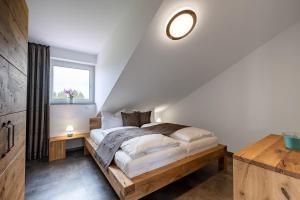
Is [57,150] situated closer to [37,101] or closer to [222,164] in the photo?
[37,101]

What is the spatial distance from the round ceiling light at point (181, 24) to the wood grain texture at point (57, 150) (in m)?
2.76

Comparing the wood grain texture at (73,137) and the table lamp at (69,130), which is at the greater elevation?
the table lamp at (69,130)

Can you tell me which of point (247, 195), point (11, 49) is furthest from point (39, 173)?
point (247, 195)

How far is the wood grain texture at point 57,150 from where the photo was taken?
2.69 m

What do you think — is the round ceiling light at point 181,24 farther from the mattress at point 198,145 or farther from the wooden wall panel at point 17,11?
the mattress at point 198,145

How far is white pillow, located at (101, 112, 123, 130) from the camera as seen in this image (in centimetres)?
291

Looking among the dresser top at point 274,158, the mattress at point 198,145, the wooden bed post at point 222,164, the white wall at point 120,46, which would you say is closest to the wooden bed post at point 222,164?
the wooden bed post at point 222,164

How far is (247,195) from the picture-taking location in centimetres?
85

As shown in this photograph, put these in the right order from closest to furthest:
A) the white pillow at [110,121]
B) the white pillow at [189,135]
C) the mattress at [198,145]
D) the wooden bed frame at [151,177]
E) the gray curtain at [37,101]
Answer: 1. the wooden bed frame at [151,177]
2. the mattress at [198,145]
3. the white pillow at [189,135]
4. the gray curtain at [37,101]
5. the white pillow at [110,121]

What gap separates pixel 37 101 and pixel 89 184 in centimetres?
187

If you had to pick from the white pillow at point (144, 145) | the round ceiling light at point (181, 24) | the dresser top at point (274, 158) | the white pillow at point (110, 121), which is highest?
the round ceiling light at point (181, 24)

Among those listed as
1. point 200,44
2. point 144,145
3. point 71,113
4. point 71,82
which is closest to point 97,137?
point 71,113

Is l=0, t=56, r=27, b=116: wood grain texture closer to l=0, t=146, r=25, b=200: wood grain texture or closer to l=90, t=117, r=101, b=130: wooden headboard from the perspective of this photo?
l=0, t=146, r=25, b=200: wood grain texture

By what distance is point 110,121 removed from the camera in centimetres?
296
